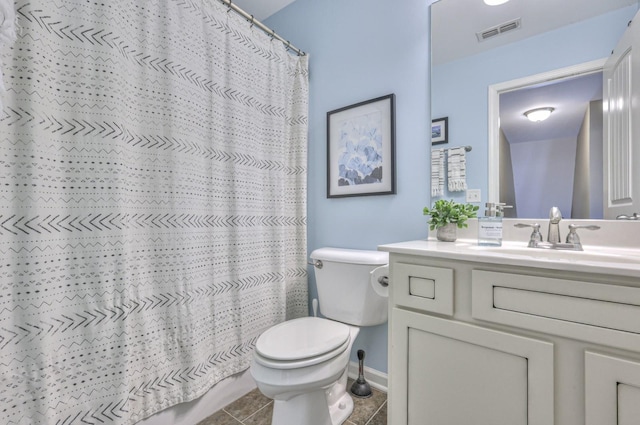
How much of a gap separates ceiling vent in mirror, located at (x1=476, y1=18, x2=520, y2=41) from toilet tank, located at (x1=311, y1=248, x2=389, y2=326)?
3.60ft

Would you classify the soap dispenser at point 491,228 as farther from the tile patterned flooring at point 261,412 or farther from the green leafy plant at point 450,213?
the tile patterned flooring at point 261,412

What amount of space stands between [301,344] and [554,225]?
107 cm

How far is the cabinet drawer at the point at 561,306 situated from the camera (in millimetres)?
657

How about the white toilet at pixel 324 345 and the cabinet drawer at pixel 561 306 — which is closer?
the cabinet drawer at pixel 561 306

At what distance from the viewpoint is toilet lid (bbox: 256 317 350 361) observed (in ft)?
3.50

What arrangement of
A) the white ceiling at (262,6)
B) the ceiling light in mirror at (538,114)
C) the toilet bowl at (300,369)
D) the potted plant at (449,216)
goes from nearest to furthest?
the toilet bowl at (300,369)
the ceiling light in mirror at (538,114)
the potted plant at (449,216)
the white ceiling at (262,6)

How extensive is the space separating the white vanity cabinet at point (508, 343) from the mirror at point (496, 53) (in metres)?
0.53

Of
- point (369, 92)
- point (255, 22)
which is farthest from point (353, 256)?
point (255, 22)

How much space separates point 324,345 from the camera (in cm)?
113

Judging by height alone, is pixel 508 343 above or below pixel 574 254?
below

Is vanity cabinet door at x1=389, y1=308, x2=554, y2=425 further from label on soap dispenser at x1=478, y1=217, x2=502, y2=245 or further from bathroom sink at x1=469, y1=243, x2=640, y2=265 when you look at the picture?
label on soap dispenser at x1=478, y1=217, x2=502, y2=245

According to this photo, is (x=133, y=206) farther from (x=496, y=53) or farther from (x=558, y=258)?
(x=496, y=53)

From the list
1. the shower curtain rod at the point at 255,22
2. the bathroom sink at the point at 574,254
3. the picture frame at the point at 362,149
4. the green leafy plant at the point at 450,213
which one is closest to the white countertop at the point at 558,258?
the bathroom sink at the point at 574,254

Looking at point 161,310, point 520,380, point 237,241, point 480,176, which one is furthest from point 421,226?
point 161,310
